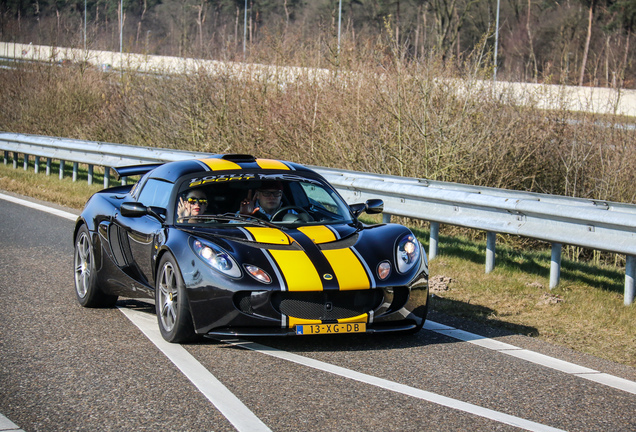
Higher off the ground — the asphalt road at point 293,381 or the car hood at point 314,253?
the car hood at point 314,253

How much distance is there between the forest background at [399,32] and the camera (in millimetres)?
13898

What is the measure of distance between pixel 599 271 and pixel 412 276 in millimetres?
4650

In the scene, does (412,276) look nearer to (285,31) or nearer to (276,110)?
(276,110)

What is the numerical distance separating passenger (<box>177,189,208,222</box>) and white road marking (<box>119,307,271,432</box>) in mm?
860

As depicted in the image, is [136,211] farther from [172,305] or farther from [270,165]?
[270,165]

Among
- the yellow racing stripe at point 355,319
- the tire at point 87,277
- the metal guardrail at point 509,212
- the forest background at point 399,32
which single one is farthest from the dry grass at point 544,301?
the forest background at point 399,32

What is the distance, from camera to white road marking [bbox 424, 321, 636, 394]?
207 inches

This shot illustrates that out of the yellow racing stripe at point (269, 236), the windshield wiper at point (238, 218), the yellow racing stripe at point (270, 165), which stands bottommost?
the yellow racing stripe at point (269, 236)

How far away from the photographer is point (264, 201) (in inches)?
268

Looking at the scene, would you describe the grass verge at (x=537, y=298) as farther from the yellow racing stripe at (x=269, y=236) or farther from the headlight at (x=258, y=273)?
the headlight at (x=258, y=273)

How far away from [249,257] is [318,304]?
554 millimetres

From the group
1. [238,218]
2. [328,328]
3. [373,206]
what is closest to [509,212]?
[373,206]

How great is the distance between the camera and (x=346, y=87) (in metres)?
15.5

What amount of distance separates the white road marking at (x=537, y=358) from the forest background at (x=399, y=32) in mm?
6910
